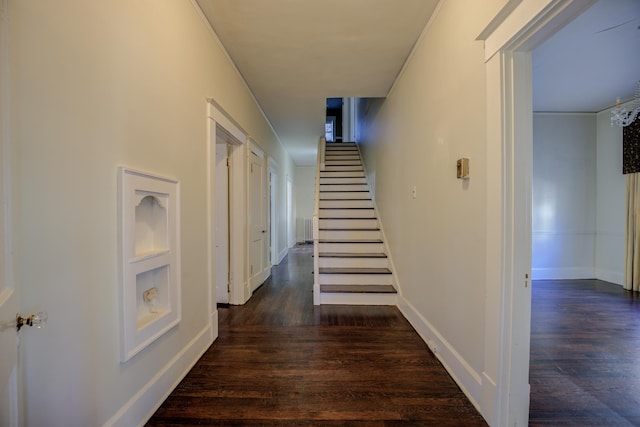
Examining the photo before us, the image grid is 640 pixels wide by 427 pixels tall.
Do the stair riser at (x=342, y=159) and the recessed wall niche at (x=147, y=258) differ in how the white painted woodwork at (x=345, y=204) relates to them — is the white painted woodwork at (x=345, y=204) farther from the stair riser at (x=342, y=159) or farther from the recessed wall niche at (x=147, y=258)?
the recessed wall niche at (x=147, y=258)

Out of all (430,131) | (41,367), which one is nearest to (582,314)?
(430,131)

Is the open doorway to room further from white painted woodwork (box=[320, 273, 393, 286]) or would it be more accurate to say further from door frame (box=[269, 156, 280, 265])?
door frame (box=[269, 156, 280, 265])

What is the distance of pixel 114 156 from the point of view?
54.0 inches

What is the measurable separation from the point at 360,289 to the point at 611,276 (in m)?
4.31

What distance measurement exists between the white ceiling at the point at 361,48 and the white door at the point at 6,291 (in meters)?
1.71

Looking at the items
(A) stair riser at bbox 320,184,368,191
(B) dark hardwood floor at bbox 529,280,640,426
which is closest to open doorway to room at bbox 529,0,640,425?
(B) dark hardwood floor at bbox 529,280,640,426

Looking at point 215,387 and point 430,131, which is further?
point 430,131

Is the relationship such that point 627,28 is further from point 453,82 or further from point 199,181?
point 199,181

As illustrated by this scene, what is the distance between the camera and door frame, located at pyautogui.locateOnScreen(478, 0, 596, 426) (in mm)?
1435

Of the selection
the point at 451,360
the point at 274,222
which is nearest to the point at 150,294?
the point at 451,360

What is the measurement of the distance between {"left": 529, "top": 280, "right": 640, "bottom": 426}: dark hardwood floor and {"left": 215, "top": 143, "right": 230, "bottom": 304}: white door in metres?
3.06

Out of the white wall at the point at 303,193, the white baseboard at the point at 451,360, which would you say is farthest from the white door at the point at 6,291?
the white wall at the point at 303,193

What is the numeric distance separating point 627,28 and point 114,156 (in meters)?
4.03

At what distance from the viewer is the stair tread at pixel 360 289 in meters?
3.57
